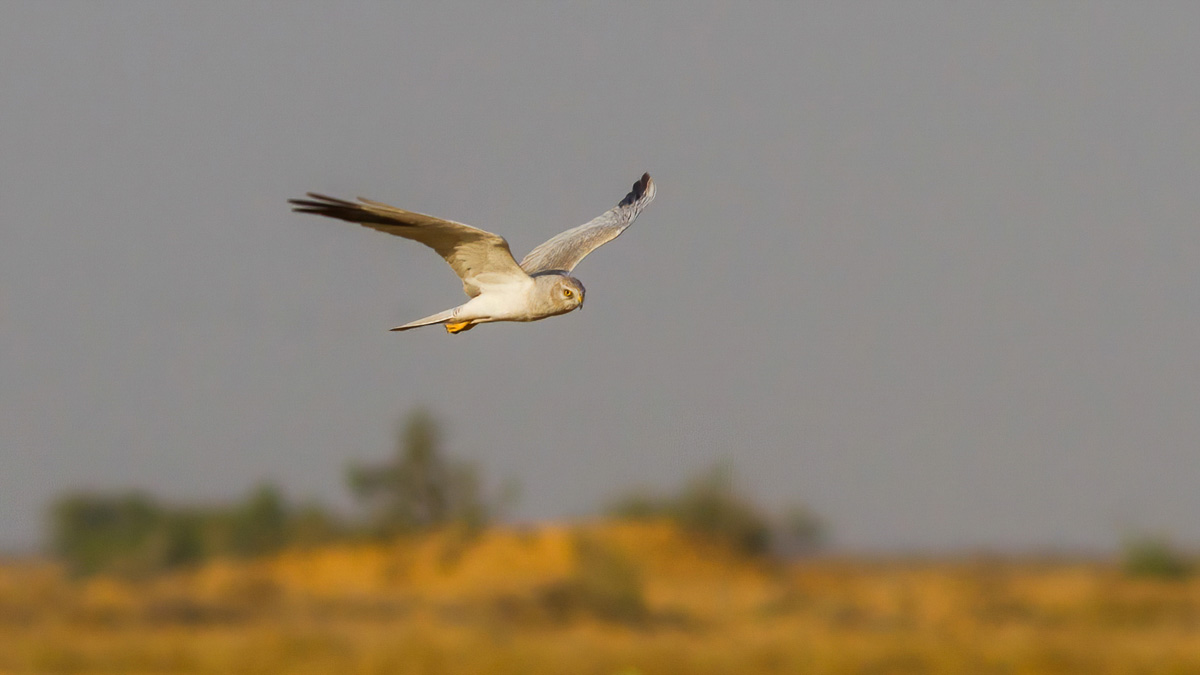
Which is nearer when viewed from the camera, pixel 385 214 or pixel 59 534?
pixel 385 214

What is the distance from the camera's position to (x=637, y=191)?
11.7m

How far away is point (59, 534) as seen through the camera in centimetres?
3419

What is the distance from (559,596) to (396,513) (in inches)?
264

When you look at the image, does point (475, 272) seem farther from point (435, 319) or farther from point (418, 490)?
point (418, 490)

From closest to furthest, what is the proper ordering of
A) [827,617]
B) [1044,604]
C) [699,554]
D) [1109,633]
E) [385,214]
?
1. [385,214]
2. [1109,633]
3. [827,617]
4. [1044,604]
5. [699,554]

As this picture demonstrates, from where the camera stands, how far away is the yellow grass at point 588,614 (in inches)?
907

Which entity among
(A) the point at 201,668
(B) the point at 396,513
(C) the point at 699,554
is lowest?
(A) the point at 201,668

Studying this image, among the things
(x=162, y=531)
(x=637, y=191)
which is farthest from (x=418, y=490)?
(x=637, y=191)

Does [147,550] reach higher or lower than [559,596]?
higher

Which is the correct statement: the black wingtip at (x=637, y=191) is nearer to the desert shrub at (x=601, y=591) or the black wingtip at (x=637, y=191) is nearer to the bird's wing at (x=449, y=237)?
the bird's wing at (x=449, y=237)

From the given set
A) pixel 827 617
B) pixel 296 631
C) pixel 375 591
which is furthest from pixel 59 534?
pixel 827 617

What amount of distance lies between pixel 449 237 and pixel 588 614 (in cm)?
2185

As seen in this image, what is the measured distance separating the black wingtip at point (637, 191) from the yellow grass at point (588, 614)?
38.0 feet

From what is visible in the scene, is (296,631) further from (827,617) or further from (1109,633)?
(1109,633)
